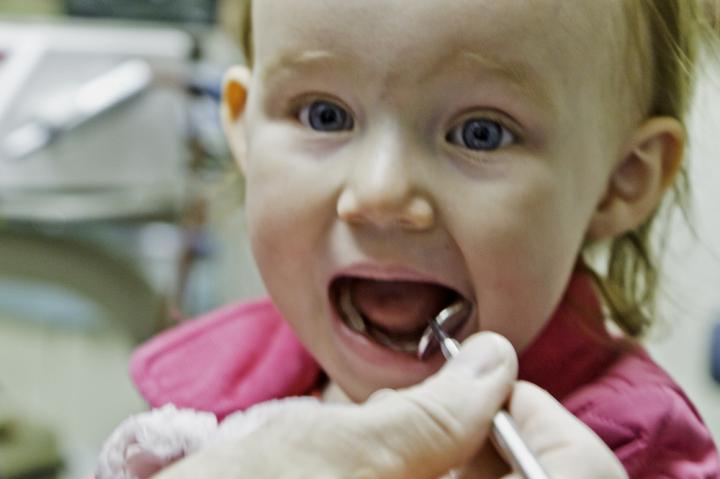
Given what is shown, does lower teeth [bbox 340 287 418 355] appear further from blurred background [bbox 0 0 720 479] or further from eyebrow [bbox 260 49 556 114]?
blurred background [bbox 0 0 720 479]

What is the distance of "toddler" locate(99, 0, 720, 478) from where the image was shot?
523mm

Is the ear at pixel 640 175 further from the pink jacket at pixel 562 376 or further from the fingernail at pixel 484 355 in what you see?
the fingernail at pixel 484 355

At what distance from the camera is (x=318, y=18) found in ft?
1.78

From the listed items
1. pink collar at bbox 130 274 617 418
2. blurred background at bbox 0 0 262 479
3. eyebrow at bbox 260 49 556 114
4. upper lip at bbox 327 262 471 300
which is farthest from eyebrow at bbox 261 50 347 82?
blurred background at bbox 0 0 262 479

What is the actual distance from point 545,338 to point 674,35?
8.3 inches

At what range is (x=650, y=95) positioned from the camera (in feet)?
1.97

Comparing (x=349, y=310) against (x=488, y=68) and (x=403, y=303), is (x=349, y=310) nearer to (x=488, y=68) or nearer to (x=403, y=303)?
(x=403, y=303)

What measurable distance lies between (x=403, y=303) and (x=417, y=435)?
0.55 ft

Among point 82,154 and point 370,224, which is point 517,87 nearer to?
point 370,224

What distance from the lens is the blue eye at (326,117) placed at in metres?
0.57

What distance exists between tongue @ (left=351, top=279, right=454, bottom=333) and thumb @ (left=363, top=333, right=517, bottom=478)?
4.6 inches

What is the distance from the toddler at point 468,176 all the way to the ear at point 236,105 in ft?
0.29

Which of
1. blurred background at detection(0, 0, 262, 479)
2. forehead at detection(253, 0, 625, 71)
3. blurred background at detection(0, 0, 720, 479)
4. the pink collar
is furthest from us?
blurred background at detection(0, 0, 262, 479)

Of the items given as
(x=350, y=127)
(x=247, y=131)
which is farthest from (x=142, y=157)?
(x=350, y=127)
